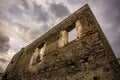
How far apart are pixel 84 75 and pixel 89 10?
124 inches

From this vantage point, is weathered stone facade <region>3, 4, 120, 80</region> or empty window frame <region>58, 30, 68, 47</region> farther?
empty window frame <region>58, 30, 68, 47</region>

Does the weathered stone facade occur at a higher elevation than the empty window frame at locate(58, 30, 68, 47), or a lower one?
lower

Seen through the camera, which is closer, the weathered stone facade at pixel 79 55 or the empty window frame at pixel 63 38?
the weathered stone facade at pixel 79 55

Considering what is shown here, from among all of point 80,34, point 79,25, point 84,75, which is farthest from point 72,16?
point 84,75

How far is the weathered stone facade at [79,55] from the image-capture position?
153 inches

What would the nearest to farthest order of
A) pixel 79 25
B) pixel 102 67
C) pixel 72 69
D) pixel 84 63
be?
pixel 102 67 → pixel 84 63 → pixel 72 69 → pixel 79 25

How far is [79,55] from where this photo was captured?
4.75m

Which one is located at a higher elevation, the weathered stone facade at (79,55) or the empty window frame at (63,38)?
the empty window frame at (63,38)

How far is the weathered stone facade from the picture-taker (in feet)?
12.8

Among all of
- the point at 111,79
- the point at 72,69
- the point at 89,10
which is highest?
the point at 89,10

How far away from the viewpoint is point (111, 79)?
3391mm

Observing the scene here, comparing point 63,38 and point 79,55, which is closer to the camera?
point 79,55

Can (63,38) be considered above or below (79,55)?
above

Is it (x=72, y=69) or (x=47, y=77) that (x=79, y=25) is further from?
(x=47, y=77)
